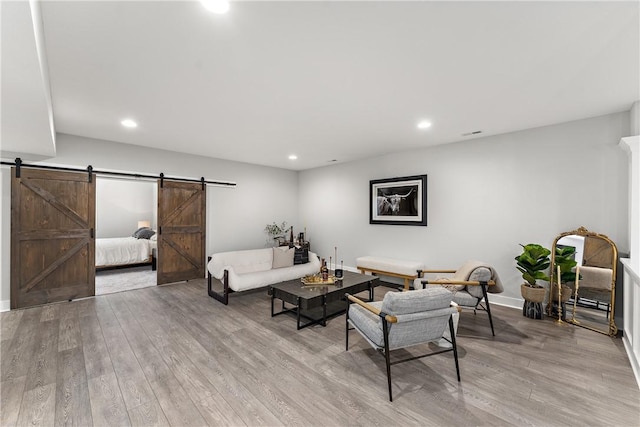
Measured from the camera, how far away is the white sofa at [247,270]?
4.33m

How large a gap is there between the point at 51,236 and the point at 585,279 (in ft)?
25.7

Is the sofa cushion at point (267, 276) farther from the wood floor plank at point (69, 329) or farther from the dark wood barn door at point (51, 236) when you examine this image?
the dark wood barn door at point (51, 236)

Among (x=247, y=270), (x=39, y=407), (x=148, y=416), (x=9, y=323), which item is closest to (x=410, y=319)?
(x=148, y=416)

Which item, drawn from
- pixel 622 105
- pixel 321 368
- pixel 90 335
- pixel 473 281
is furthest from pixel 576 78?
pixel 90 335

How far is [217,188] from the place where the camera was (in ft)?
20.6

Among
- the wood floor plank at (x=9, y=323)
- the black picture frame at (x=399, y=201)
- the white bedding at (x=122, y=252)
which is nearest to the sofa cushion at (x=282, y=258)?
the black picture frame at (x=399, y=201)

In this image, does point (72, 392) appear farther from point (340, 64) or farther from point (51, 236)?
point (340, 64)

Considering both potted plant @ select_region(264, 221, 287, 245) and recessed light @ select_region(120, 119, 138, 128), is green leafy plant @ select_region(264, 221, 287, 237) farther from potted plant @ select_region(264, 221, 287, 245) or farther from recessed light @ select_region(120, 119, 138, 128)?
recessed light @ select_region(120, 119, 138, 128)

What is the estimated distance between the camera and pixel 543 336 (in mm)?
3221

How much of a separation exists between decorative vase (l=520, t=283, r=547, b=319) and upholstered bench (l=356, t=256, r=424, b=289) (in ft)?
4.82

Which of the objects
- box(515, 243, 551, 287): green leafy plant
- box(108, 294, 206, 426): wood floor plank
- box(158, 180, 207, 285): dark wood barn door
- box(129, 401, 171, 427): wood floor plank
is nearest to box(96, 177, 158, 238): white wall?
box(158, 180, 207, 285): dark wood barn door

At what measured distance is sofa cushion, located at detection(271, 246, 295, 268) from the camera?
5.27 metres

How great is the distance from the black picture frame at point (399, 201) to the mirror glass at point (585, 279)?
2051mm

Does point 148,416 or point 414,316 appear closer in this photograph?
point 148,416
